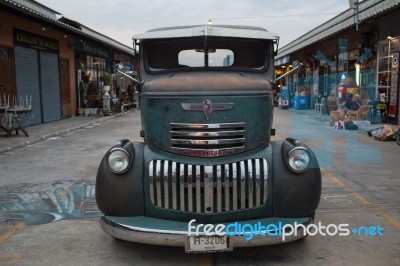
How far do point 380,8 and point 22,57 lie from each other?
46.6 ft

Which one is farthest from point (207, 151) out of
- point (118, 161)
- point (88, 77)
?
point (88, 77)

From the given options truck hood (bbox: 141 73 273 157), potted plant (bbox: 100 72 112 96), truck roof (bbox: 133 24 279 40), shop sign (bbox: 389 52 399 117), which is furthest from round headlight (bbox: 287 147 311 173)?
potted plant (bbox: 100 72 112 96)

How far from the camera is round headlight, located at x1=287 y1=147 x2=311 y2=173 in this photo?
4324 mm

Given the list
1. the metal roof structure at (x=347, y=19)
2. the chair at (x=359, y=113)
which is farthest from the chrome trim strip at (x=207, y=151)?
the chair at (x=359, y=113)

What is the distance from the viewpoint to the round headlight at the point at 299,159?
4.32m

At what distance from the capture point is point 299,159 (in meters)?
4.36

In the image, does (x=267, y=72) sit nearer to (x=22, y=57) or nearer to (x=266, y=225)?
(x=266, y=225)

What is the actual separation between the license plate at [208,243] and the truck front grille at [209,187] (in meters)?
0.38

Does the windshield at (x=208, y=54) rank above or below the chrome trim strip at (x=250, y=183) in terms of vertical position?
above

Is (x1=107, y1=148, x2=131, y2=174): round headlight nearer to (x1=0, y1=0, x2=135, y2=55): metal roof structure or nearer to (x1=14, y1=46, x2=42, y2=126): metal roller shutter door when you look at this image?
(x1=0, y1=0, x2=135, y2=55): metal roof structure

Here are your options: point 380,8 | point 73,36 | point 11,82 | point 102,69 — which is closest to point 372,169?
point 380,8

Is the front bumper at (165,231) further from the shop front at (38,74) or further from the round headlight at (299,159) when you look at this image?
the shop front at (38,74)

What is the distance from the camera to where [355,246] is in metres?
4.72

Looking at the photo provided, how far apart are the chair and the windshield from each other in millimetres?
12613
